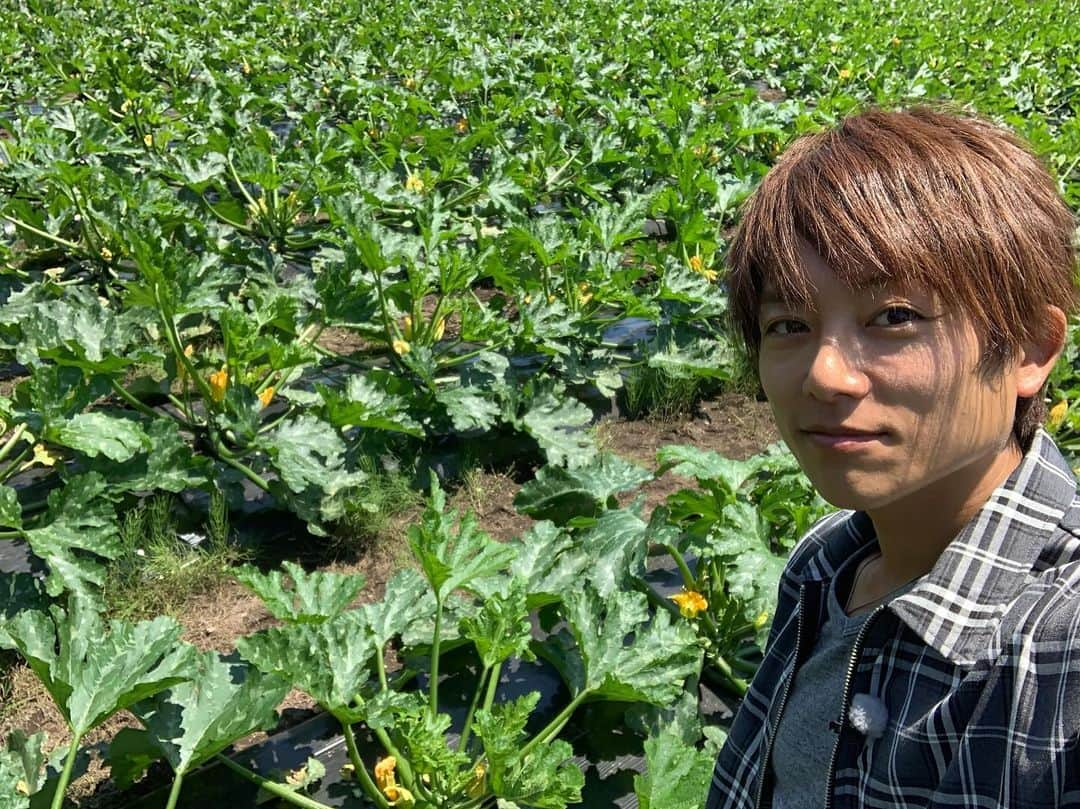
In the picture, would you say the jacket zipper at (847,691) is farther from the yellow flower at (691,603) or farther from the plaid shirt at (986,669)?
the yellow flower at (691,603)

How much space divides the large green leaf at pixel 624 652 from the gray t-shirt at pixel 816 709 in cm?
87

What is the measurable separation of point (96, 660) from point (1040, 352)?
175 cm

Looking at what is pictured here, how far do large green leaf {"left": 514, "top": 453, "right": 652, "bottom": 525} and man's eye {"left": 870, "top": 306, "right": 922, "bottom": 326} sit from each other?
1.86 m

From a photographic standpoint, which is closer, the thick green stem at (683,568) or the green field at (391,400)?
the green field at (391,400)

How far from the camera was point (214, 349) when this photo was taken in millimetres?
4371

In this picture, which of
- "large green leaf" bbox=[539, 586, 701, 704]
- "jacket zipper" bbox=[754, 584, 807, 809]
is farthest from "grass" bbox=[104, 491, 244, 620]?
"jacket zipper" bbox=[754, 584, 807, 809]

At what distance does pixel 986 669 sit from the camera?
1.05 metres

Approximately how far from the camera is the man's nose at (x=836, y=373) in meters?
1.13

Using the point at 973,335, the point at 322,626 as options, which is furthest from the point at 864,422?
the point at 322,626

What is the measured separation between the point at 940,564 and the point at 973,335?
0.25 m

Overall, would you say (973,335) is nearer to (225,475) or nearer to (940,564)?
(940,564)

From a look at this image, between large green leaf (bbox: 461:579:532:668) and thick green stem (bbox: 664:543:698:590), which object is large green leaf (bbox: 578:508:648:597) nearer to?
thick green stem (bbox: 664:543:698:590)

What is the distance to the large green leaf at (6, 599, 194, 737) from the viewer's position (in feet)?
6.63

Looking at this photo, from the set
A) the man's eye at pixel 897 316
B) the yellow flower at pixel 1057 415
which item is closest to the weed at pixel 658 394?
the yellow flower at pixel 1057 415
